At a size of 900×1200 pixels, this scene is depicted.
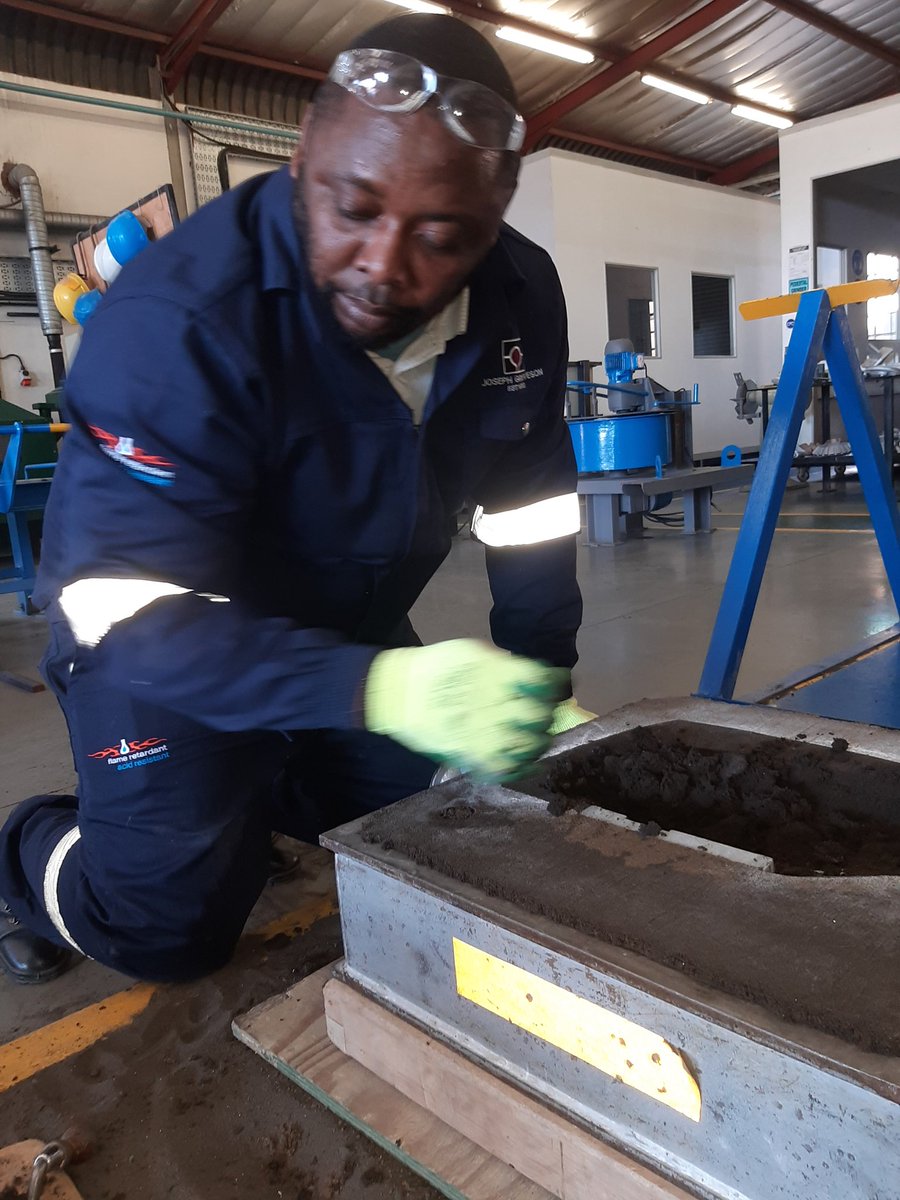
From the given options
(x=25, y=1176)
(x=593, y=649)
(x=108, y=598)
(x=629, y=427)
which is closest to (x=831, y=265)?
(x=629, y=427)

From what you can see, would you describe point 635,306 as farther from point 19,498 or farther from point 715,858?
point 715,858

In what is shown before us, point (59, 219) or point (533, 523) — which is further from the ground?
point (59, 219)

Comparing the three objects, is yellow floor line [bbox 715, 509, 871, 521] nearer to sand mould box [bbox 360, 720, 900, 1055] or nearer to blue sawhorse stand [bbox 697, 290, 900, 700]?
blue sawhorse stand [bbox 697, 290, 900, 700]

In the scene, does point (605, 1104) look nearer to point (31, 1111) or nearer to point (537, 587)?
point (31, 1111)

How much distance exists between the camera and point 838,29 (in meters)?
8.43

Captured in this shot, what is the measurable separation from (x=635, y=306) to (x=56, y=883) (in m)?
9.03

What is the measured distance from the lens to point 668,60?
8.55m

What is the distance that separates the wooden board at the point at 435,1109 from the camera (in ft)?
2.72

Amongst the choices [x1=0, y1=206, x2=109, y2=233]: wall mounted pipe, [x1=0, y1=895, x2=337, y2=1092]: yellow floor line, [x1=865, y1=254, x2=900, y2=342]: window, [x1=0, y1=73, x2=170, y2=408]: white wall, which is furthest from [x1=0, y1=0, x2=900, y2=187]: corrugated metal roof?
[x1=0, y1=895, x2=337, y2=1092]: yellow floor line

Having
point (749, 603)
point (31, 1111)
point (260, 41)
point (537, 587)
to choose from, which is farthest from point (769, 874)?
point (260, 41)

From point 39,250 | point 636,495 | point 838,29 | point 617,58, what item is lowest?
point 636,495

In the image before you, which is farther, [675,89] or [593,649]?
[675,89]

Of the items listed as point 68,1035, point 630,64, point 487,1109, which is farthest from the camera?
point 630,64

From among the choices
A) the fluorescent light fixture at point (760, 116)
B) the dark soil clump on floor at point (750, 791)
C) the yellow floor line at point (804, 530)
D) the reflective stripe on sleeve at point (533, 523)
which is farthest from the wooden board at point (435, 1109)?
the fluorescent light fixture at point (760, 116)
